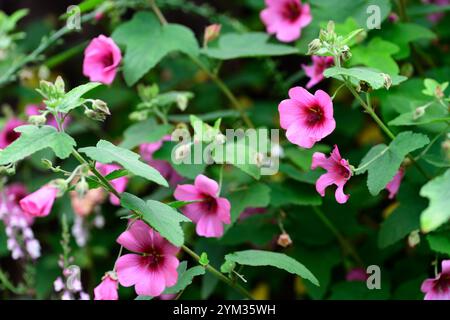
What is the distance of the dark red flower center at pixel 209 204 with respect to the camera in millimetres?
1466

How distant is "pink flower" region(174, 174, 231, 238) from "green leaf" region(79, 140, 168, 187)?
0.28 m

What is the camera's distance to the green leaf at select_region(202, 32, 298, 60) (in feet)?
5.42

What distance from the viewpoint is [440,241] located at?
1.35 metres

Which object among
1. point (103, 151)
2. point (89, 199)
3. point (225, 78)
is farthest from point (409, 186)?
point (225, 78)

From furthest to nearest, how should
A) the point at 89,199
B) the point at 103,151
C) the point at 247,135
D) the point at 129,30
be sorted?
the point at 89,199 → the point at 129,30 → the point at 247,135 → the point at 103,151

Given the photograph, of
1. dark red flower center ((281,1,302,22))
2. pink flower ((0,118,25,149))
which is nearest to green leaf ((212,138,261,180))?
dark red flower center ((281,1,302,22))

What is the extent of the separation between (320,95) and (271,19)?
62 cm

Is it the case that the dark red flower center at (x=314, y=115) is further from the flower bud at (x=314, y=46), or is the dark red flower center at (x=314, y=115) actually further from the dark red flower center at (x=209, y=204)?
the dark red flower center at (x=209, y=204)

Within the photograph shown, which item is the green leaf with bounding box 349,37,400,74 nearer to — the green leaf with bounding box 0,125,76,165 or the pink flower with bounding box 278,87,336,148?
the pink flower with bounding box 278,87,336,148

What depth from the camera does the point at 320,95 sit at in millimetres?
1273

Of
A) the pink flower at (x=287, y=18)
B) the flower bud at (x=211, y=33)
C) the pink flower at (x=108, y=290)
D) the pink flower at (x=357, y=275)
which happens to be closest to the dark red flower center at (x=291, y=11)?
the pink flower at (x=287, y=18)

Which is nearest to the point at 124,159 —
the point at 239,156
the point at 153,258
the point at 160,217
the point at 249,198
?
the point at 160,217

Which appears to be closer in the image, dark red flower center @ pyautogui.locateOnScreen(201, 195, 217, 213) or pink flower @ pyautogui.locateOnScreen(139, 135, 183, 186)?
dark red flower center @ pyautogui.locateOnScreen(201, 195, 217, 213)
